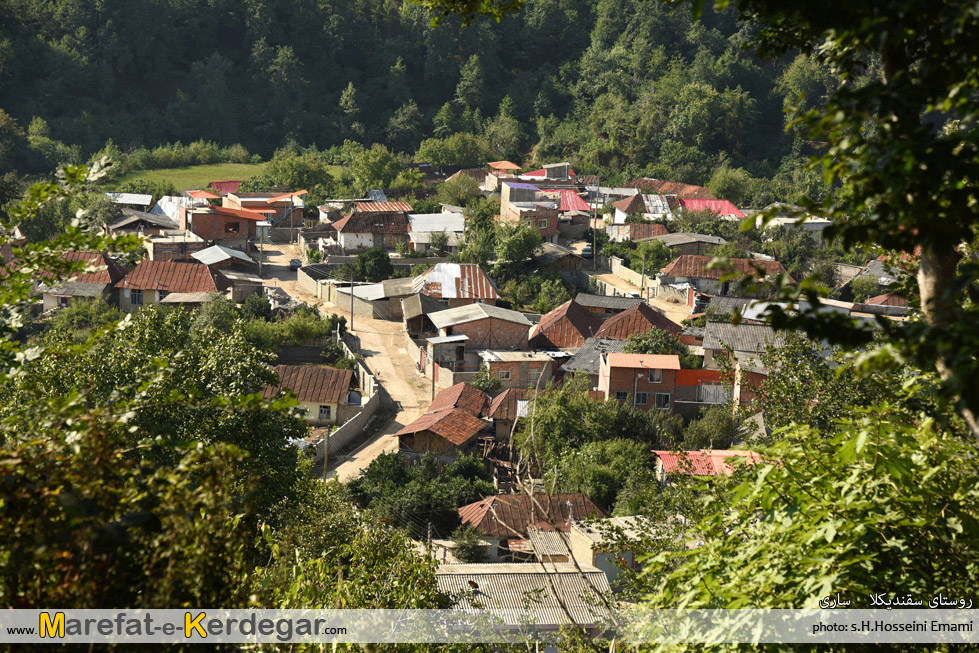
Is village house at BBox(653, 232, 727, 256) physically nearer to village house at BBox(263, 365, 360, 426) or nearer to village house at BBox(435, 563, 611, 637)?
village house at BBox(263, 365, 360, 426)

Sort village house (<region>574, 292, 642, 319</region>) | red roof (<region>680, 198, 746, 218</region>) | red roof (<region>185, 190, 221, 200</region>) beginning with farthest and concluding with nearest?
red roof (<region>680, 198, 746, 218</region>) → red roof (<region>185, 190, 221, 200</region>) → village house (<region>574, 292, 642, 319</region>)

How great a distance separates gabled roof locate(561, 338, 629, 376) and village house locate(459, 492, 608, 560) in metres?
6.39

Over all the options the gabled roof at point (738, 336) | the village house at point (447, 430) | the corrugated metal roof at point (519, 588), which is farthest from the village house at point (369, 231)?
the corrugated metal roof at point (519, 588)

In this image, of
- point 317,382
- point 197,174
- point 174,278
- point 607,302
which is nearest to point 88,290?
point 174,278

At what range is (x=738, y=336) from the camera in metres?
21.6

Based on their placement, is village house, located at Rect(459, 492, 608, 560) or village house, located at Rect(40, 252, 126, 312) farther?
village house, located at Rect(40, 252, 126, 312)

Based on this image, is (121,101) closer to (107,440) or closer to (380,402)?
(380,402)

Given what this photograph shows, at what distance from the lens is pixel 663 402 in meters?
20.1

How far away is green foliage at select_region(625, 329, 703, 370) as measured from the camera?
875 inches

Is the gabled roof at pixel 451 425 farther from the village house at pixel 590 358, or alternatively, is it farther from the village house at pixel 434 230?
the village house at pixel 434 230

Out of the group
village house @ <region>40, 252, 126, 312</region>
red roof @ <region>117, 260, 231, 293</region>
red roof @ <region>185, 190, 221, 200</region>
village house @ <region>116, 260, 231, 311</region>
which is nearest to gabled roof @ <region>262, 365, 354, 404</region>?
village house @ <region>116, 260, 231, 311</region>

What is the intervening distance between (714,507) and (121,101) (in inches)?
2414

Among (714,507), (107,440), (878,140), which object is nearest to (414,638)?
(714,507)

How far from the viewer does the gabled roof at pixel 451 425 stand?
18.2 meters
